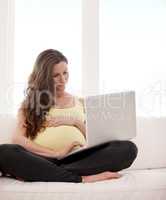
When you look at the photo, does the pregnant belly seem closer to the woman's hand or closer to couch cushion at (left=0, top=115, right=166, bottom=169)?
the woman's hand

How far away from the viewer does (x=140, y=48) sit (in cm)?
322

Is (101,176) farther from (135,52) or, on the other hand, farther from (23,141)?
(135,52)

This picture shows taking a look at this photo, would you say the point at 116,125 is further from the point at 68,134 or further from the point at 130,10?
the point at 130,10

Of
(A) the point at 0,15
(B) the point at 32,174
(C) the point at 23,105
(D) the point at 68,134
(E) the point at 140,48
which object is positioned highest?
(A) the point at 0,15

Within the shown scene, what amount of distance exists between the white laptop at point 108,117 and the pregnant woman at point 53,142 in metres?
0.05

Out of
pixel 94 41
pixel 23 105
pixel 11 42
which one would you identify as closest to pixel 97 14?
pixel 94 41

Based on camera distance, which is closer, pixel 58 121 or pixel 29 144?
pixel 29 144

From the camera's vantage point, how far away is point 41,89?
2.40 m

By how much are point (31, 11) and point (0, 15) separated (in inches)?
9.7

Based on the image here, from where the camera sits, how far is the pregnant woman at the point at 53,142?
1.84 m

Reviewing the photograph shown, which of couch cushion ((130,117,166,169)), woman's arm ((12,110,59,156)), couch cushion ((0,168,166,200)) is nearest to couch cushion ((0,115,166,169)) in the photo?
couch cushion ((130,117,166,169))

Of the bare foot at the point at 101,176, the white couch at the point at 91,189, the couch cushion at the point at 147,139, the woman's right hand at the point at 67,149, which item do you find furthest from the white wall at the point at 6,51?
the bare foot at the point at 101,176

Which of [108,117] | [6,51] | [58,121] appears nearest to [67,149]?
[58,121]

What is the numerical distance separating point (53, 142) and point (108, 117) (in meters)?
0.43
